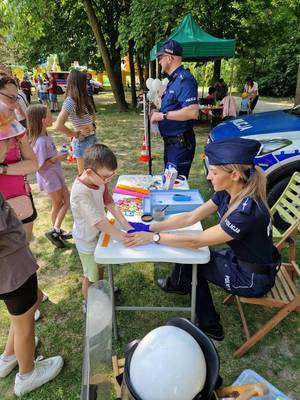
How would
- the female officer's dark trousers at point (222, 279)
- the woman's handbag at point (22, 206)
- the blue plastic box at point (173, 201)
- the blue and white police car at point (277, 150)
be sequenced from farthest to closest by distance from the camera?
the blue and white police car at point (277, 150) → the blue plastic box at point (173, 201) → the woman's handbag at point (22, 206) → the female officer's dark trousers at point (222, 279)

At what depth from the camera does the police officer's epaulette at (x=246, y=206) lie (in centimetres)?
177

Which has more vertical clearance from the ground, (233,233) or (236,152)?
(236,152)

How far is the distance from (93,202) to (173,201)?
0.74 metres

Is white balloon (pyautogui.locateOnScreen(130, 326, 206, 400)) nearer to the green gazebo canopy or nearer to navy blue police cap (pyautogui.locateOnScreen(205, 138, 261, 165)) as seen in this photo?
navy blue police cap (pyautogui.locateOnScreen(205, 138, 261, 165))

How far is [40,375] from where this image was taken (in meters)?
1.99

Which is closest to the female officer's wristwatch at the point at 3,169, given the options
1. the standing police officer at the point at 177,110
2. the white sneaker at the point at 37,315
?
the white sneaker at the point at 37,315

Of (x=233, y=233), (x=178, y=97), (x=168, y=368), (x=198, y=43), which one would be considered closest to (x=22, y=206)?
(x=233, y=233)

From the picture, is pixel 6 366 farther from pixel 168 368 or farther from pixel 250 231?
pixel 250 231

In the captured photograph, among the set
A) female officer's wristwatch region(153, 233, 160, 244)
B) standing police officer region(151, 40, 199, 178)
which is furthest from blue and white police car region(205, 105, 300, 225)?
female officer's wristwatch region(153, 233, 160, 244)

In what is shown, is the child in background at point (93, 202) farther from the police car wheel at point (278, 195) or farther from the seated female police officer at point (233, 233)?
the police car wheel at point (278, 195)

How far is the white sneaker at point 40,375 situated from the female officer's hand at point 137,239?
0.94 m

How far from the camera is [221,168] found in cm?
181

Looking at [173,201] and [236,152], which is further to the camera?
[173,201]

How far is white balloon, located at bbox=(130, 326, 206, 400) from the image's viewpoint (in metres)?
1.04
